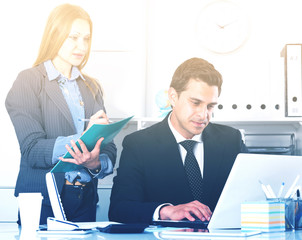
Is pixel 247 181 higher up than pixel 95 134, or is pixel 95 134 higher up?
pixel 95 134

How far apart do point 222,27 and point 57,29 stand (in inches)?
36.8

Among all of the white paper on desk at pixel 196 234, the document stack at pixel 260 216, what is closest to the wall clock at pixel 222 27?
the document stack at pixel 260 216

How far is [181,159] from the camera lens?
2.15m

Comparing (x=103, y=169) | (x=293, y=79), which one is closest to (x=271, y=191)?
(x=103, y=169)

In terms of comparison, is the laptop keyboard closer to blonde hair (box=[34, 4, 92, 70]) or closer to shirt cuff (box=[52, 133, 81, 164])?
shirt cuff (box=[52, 133, 81, 164])

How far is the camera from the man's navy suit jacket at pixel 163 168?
6.61 feet

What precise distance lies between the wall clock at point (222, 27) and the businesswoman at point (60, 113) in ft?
2.19

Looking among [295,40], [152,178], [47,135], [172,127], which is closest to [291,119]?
[295,40]

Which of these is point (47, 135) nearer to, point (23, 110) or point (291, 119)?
point (23, 110)

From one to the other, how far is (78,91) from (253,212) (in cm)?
149

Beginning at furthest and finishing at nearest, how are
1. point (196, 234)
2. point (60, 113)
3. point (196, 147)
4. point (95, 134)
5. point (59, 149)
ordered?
1. point (60, 113)
2. point (59, 149)
3. point (196, 147)
4. point (95, 134)
5. point (196, 234)

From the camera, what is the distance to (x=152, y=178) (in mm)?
2100

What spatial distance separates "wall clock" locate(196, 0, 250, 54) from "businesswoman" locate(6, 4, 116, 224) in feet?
2.19

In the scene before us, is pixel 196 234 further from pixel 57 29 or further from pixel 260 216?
pixel 57 29
